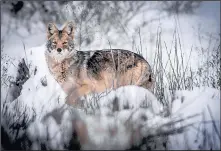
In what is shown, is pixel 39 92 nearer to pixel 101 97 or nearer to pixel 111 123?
pixel 101 97

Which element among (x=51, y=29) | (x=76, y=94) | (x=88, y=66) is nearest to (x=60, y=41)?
(x=51, y=29)

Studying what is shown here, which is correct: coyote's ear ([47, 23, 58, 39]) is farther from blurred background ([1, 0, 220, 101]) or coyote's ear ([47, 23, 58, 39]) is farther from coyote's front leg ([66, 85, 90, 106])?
coyote's front leg ([66, 85, 90, 106])

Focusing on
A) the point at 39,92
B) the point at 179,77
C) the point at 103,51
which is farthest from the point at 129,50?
the point at 39,92

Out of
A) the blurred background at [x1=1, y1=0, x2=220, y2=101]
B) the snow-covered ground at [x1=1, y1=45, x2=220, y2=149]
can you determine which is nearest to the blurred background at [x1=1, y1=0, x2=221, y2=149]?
the blurred background at [x1=1, y1=0, x2=220, y2=101]

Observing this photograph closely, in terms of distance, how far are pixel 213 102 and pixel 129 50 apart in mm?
1019

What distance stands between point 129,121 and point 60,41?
1.10 m

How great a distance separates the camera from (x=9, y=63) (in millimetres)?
3072

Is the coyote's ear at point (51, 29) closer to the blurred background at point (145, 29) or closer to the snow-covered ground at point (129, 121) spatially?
the blurred background at point (145, 29)

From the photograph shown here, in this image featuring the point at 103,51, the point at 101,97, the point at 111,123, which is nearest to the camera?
the point at 111,123

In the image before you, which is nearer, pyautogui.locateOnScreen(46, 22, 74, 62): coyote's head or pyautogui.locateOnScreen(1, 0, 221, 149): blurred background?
pyautogui.locateOnScreen(1, 0, 221, 149): blurred background

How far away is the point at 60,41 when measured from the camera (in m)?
3.18

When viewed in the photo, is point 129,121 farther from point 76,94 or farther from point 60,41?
point 60,41

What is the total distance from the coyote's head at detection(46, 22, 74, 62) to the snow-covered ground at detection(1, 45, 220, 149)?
1.96ft

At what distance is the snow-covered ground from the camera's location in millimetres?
2402
